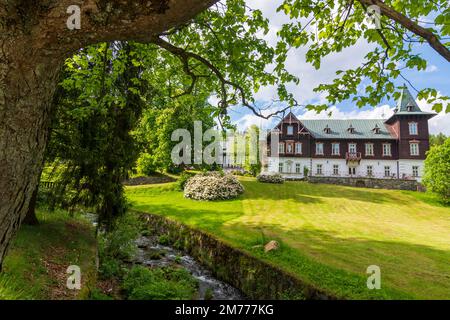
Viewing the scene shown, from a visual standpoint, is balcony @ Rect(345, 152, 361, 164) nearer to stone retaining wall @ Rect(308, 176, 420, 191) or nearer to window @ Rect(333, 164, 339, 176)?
window @ Rect(333, 164, 339, 176)

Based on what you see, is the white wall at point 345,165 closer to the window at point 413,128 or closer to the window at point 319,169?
the window at point 319,169

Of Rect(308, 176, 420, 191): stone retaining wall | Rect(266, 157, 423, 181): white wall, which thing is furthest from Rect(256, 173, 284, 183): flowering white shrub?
Rect(266, 157, 423, 181): white wall

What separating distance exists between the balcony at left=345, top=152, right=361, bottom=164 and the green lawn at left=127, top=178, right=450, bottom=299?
16870 mm

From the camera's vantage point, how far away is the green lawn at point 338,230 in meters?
9.62

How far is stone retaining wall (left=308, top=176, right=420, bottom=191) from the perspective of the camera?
4306cm

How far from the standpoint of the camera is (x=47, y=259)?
8.81 m

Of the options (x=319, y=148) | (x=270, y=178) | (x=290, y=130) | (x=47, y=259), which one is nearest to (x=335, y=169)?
(x=319, y=148)

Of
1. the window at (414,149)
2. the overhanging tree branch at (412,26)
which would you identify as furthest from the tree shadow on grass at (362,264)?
the window at (414,149)

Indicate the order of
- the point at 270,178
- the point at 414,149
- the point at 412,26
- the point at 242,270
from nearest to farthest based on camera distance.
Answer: the point at 412,26 < the point at 242,270 < the point at 270,178 < the point at 414,149

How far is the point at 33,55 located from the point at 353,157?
54947 millimetres

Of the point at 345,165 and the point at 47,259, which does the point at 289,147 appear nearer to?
the point at 345,165

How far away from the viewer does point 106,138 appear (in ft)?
38.4

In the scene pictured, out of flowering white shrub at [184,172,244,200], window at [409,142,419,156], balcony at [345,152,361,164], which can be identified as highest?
window at [409,142,419,156]
